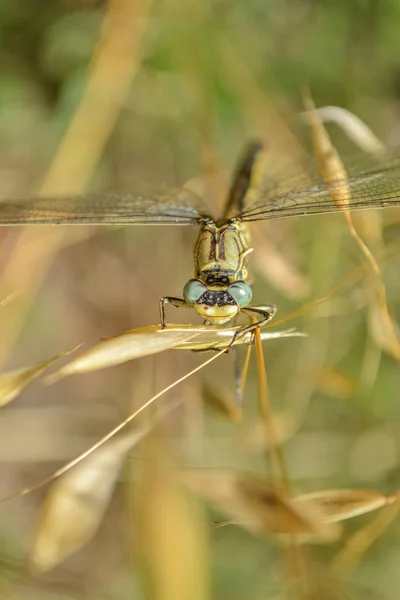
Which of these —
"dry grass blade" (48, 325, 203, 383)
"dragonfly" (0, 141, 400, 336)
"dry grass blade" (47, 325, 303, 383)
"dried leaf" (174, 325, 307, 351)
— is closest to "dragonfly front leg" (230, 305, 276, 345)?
"dragonfly" (0, 141, 400, 336)

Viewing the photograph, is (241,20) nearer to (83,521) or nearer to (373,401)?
(373,401)

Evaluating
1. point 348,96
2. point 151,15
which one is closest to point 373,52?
point 348,96

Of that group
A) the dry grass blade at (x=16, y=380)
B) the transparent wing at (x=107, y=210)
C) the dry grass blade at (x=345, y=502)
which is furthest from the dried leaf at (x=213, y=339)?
the transparent wing at (x=107, y=210)

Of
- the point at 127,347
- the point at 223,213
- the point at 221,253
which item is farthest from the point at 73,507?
the point at 223,213

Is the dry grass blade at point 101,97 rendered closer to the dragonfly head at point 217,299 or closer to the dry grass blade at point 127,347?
the dragonfly head at point 217,299

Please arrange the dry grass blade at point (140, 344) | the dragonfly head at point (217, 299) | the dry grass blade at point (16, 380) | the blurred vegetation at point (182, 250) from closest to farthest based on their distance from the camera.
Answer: the dry grass blade at point (140, 344)
the dry grass blade at point (16, 380)
the dragonfly head at point (217, 299)
the blurred vegetation at point (182, 250)

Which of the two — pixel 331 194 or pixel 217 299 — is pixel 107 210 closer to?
pixel 217 299

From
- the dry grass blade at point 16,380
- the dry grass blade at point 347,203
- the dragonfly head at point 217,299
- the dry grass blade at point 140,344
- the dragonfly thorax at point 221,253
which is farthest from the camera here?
the dragonfly thorax at point 221,253
